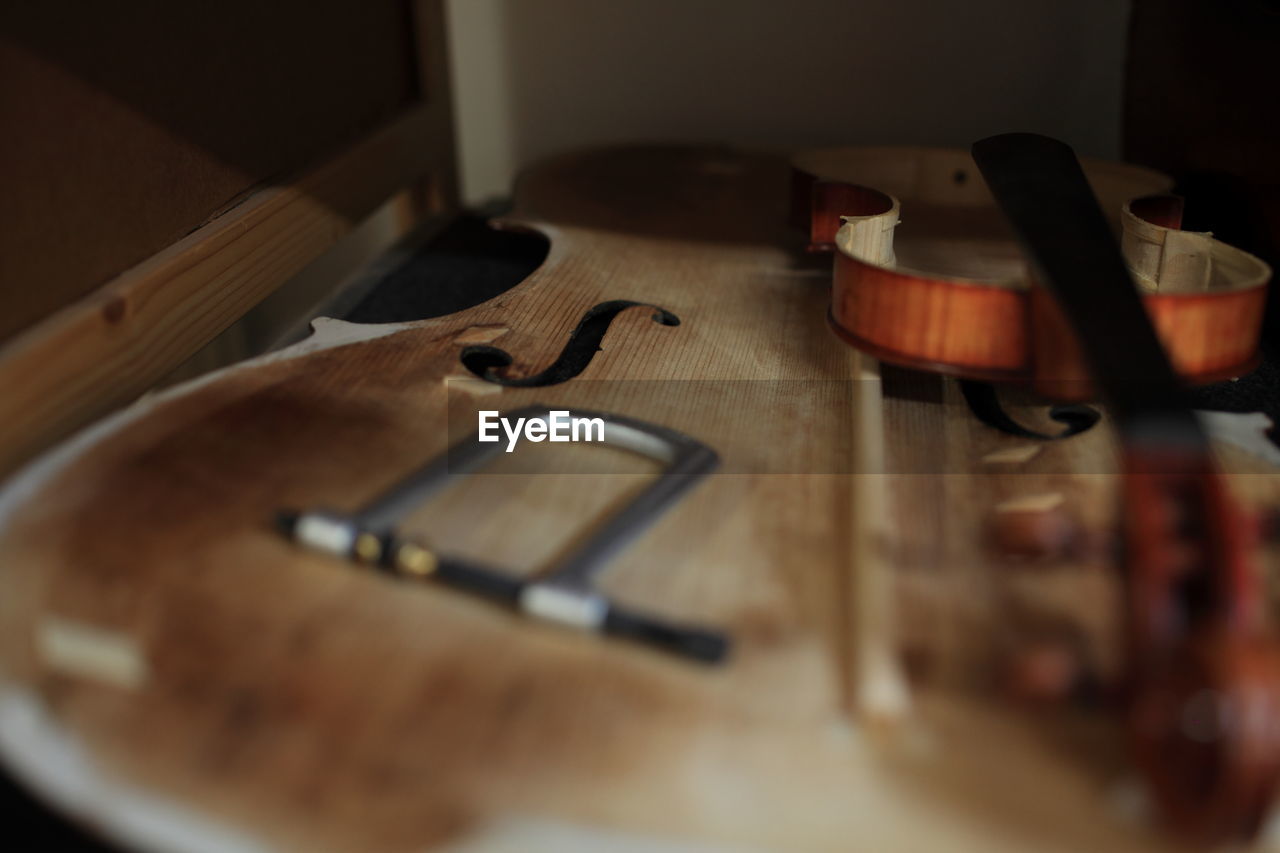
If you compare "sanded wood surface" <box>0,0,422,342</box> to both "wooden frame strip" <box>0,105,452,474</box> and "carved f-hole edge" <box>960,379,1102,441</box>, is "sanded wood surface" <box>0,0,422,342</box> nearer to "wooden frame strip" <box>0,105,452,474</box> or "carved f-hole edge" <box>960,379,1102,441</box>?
"wooden frame strip" <box>0,105,452,474</box>

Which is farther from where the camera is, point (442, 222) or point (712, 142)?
point (712, 142)

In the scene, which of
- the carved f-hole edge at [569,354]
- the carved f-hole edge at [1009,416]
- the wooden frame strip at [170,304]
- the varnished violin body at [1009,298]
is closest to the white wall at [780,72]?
the wooden frame strip at [170,304]

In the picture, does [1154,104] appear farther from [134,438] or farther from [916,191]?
[134,438]

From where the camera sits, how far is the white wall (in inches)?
53.5

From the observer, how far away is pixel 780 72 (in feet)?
4.71

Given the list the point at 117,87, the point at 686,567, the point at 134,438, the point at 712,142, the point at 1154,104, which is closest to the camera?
the point at 686,567

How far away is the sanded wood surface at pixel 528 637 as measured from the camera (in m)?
0.41

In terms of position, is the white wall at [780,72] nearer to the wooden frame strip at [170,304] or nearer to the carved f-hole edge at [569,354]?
the wooden frame strip at [170,304]

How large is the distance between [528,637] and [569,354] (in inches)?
14.0

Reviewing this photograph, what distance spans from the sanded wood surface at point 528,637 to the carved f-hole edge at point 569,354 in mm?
15

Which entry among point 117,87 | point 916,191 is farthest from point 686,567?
point 916,191

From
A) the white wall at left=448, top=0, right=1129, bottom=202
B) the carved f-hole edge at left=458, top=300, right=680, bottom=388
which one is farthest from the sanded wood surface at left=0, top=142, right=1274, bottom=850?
the white wall at left=448, top=0, right=1129, bottom=202

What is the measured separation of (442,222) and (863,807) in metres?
1.10

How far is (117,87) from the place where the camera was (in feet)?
2.59
